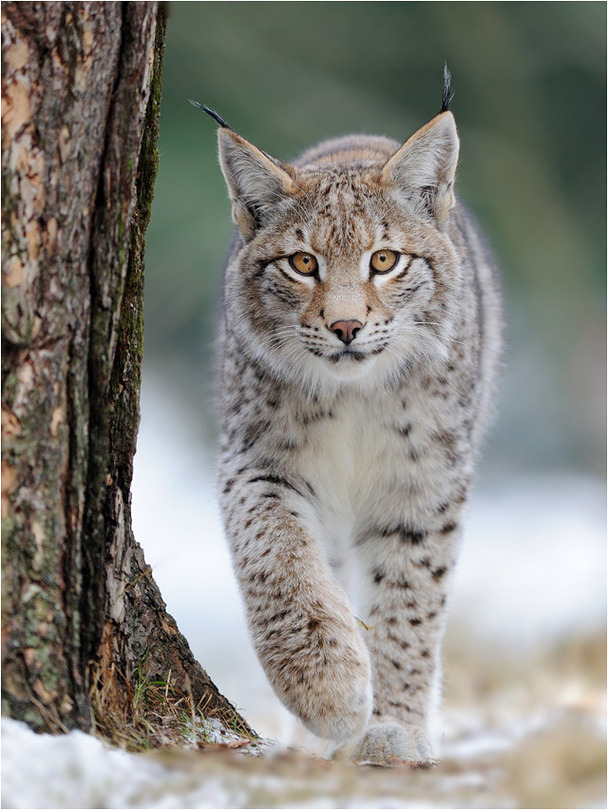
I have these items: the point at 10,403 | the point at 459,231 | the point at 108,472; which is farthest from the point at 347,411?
the point at 10,403

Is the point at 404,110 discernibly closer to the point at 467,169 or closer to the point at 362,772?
the point at 467,169

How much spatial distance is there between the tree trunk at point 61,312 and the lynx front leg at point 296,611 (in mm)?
862

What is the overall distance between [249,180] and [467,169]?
32.7 feet

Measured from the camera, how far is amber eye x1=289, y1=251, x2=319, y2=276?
379 cm

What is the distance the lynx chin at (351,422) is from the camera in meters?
3.58

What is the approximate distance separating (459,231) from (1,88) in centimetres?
235

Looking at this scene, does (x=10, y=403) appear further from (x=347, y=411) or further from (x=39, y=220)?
(x=347, y=411)

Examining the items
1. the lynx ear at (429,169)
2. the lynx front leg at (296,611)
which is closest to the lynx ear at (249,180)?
the lynx ear at (429,169)

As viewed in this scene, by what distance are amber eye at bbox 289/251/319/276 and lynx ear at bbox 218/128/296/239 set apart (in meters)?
0.28

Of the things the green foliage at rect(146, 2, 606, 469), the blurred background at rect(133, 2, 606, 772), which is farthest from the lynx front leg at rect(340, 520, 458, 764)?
the green foliage at rect(146, 2, 606, 469)

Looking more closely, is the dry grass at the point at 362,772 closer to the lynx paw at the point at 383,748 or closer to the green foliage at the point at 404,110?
the lynx paw at the point at 383,748

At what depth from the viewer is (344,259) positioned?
3730mm

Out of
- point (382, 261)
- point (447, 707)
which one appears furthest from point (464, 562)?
point (382, 261)

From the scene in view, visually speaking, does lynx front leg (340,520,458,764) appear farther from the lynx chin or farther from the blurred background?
the blurred background
